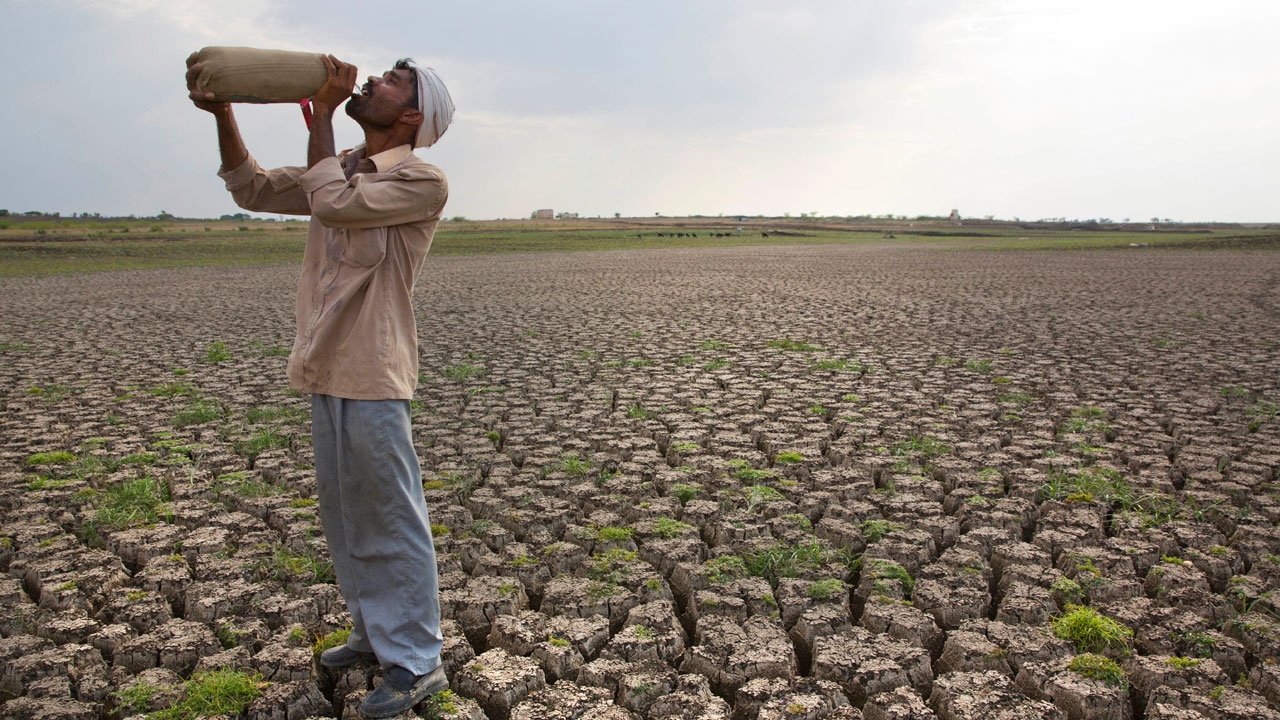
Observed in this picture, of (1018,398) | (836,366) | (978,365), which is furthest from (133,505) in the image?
(978,365)

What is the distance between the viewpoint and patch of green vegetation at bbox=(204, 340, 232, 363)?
755 cm

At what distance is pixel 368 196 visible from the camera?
201cm

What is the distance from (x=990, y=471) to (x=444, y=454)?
108 inches

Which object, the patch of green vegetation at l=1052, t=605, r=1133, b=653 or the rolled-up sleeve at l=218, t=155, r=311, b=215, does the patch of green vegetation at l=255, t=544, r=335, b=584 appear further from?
the patch of green vegetation at l=1052, t=605, r=1133, b=653

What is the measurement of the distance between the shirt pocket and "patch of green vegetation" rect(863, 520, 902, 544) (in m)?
2.17

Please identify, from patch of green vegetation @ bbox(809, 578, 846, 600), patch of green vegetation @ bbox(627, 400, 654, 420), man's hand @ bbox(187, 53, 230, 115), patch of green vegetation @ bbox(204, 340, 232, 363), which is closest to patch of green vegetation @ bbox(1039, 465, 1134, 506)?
patch of green vegetation @ bbox(809, 578, 846, 600)

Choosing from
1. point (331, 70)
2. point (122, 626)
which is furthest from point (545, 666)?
point (331, 70)

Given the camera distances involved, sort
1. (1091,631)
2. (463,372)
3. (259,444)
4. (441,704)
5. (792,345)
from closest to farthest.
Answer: (441,704), (1091,631), (259,444), (463,372), (792,345)

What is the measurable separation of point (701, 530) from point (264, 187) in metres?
2.07

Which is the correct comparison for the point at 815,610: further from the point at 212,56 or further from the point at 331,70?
the point at 212,56

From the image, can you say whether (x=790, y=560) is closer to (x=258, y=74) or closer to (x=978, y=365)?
(x=258, y=74)

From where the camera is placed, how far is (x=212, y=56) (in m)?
2.00

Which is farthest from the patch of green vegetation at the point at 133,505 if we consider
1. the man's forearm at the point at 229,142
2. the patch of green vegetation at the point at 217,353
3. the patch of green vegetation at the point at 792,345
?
the patch of green vegetation at the point at 792,345

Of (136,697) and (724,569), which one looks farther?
(724,569)
